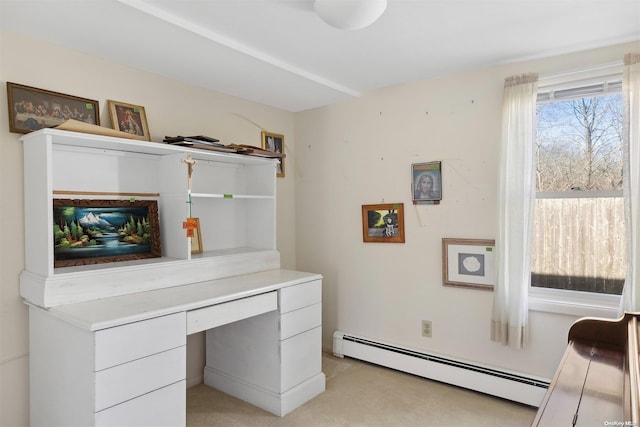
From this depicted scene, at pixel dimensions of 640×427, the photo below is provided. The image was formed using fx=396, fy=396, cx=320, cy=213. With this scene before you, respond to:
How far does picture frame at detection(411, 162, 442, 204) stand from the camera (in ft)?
9.52

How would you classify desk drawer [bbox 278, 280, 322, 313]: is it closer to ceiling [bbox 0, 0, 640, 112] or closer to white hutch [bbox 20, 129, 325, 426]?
white hutch [bbox 20, 129, 325, 426]

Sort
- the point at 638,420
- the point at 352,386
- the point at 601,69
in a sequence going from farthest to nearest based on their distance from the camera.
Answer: the point at 352,386, the point at 601,69, the point at 638,420

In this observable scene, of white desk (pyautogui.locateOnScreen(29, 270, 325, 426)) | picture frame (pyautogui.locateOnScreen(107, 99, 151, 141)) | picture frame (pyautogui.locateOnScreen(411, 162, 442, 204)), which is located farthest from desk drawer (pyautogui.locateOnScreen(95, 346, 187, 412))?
picture frame (pyautogui.locateOnScreen(411, 162, 442, 204))

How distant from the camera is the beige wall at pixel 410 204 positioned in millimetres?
2666

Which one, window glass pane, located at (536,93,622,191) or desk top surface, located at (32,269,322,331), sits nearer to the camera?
desk top surface, located at (32,269,322,331)

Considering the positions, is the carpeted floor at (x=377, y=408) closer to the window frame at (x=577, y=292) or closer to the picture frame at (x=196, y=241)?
the window frame at (x=577, y=292)

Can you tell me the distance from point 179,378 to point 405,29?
6.98 ft

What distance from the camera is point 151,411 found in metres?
1.82

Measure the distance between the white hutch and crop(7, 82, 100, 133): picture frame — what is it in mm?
120

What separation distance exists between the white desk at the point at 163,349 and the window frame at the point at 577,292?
1.48 metres

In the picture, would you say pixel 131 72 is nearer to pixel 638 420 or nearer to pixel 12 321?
pixel 12 321

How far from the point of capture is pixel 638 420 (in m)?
0.92

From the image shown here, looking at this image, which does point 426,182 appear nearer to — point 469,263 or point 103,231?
point 469,263

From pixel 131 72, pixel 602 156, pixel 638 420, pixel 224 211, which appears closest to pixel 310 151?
pixel 224 211
